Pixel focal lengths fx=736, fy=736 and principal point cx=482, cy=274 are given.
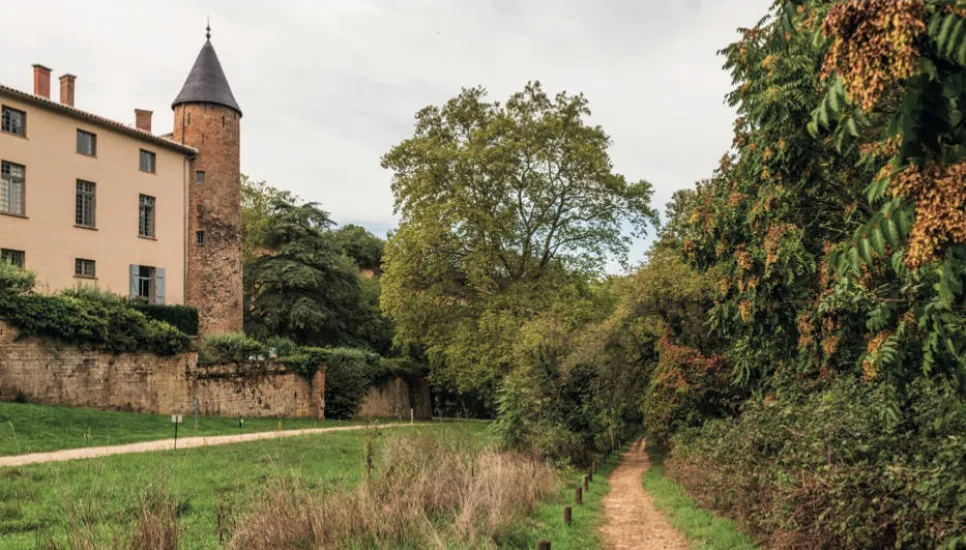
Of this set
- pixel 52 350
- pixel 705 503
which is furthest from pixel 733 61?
pixel 52 350

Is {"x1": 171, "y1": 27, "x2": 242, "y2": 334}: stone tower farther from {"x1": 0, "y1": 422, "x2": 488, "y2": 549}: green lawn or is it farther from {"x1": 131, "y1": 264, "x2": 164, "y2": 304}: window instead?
{"x1": 0, "y1": 422, "x2": 488, "y2": 549}: green lawn

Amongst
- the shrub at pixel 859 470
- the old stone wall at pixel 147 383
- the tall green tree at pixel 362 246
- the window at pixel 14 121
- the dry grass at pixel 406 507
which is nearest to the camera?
the shrub at pixel 859 470

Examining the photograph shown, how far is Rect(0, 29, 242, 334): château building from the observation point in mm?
28266

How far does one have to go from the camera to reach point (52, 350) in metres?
22.9

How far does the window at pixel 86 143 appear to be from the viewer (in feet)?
99.9

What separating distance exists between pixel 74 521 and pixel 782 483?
22.9 ft

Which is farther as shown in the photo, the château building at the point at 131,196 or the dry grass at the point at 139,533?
the château building at the point at 131,196

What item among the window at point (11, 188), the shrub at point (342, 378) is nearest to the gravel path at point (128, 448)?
the shrub at point (342, 378)

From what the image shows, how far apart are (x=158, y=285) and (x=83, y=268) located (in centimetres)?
358

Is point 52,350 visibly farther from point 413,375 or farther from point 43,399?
point 413,375

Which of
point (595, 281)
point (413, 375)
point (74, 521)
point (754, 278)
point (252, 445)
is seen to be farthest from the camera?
point (413, 375)

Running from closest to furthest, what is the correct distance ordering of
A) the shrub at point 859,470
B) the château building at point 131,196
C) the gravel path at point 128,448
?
1. the shrub at point 859,470
2. the gravel path at point 128,448
3. the château building at point 131,196

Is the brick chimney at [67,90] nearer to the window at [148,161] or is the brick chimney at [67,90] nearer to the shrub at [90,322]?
the window at [148,161]

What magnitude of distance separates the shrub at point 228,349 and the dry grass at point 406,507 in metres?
18.6
